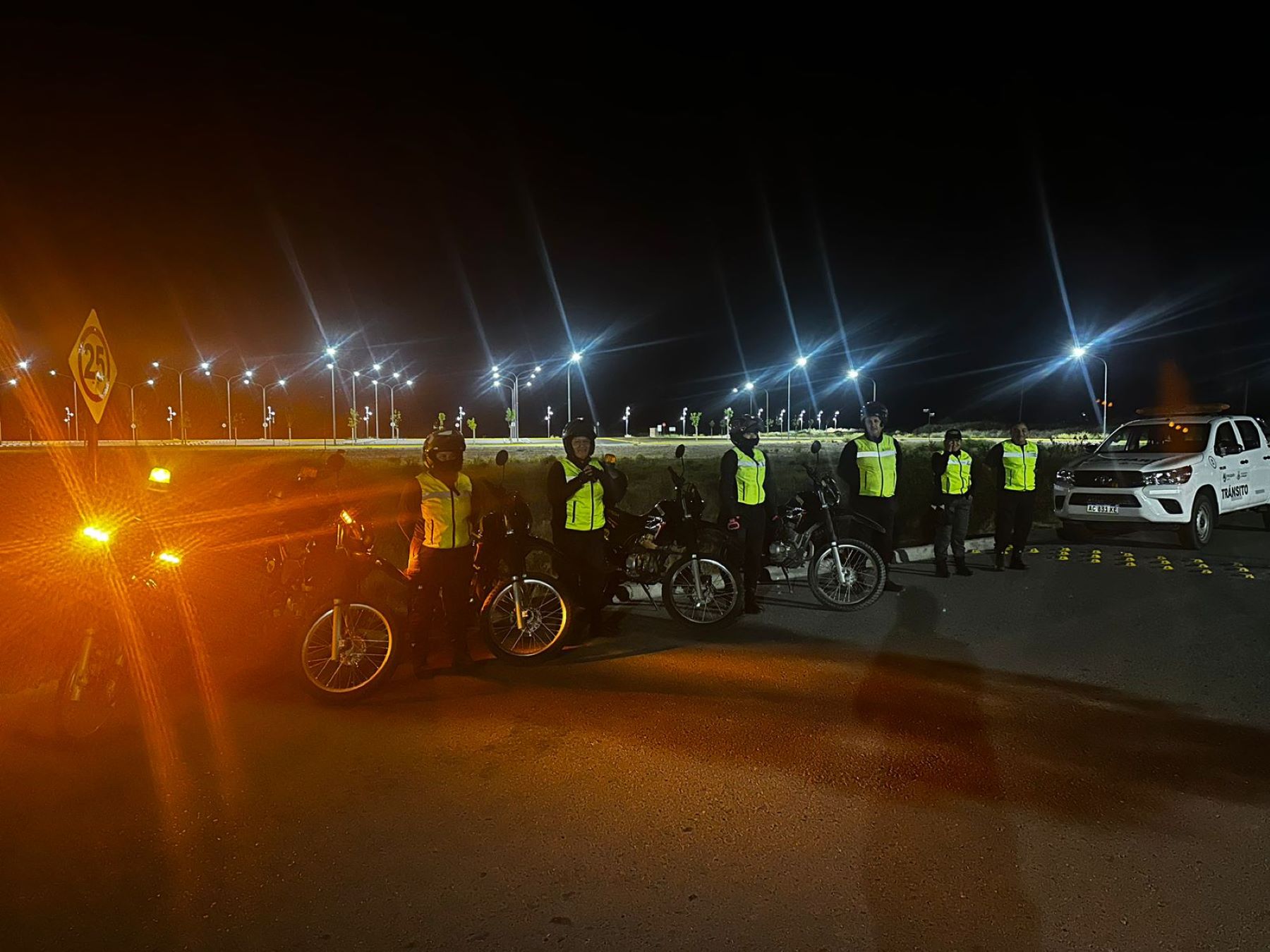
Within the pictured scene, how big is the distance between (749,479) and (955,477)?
3.85 metres

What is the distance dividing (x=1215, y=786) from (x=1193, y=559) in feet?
30.6

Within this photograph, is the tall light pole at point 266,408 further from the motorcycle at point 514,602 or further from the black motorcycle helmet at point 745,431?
the motorcycle at point 514,602

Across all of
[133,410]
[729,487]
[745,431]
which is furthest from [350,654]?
[133,410]

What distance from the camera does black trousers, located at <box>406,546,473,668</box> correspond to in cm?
682

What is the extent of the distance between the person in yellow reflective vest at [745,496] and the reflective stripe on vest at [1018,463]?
4624 mm

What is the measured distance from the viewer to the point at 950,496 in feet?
37.6

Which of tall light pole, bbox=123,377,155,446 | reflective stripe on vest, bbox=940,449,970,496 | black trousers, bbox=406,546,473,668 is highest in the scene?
tall light pole, bbox=123,377,155,446

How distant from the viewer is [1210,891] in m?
3.71

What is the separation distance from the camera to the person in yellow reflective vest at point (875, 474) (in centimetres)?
1030

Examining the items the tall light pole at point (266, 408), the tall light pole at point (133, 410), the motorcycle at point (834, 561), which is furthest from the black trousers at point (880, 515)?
the tall light pole at point (266, 408)

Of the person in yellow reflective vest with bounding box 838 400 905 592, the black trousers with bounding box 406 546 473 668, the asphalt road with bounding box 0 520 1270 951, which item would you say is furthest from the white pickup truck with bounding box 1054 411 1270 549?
the black trousers with bounding box 406 546 473 668

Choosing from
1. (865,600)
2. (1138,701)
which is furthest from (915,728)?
(865,600)

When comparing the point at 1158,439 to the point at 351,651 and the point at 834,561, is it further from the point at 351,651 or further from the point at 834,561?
the point at 351,651

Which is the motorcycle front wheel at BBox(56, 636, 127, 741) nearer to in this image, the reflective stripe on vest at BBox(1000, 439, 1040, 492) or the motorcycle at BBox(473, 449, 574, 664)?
the motorcycle at BBox(473, 449, 574, 664)
